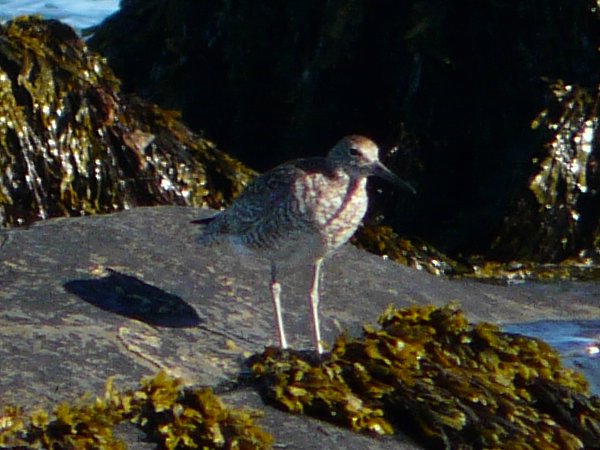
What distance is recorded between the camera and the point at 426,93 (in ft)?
24.6

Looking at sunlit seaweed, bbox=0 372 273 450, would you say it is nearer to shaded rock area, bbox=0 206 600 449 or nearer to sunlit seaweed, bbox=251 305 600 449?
shaded rock area, bbox=0 206 600 449

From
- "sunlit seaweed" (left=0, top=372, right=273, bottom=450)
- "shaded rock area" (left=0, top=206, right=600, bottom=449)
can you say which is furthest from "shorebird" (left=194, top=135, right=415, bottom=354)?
"sunlit seaweed" (left=0, top=372, right=273, bottom=450)

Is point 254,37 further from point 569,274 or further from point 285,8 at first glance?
point 569,274

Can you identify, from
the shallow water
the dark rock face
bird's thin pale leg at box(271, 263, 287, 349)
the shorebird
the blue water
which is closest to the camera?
bird's thin pale leg at box(271, 263, 287, 349)

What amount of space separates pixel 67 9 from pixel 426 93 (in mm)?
7431

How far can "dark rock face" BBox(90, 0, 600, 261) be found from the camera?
23.1 feet

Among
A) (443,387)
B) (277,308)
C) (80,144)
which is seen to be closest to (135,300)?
(277,308)

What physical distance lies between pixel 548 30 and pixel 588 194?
0.90 meters

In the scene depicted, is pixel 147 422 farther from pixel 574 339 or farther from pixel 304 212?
pixel 574 339

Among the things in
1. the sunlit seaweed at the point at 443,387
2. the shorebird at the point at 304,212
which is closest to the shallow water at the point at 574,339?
the sunlit seaweed at the point at 443,387

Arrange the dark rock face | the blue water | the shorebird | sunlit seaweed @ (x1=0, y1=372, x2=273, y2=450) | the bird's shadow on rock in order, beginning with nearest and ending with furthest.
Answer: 1. sunlit seaweed @ (x1=0, y1=372, x2=273, y2=450)
2. the bird's shadow on rock
3. the shorebird
4. the dark rock face
5. the blue water

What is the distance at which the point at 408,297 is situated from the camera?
5766 millimetres

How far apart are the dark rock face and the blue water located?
18.7 ft

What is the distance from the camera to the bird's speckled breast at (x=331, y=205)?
201 inches
